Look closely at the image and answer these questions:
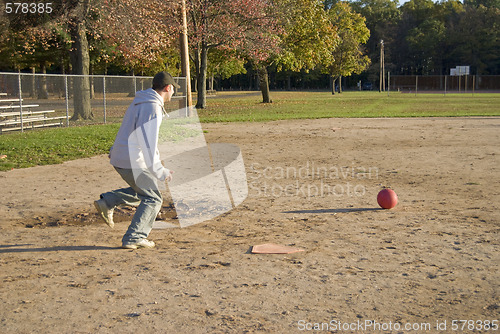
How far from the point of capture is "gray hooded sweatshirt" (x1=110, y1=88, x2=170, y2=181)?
5.29 m

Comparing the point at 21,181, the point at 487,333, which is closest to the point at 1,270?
the point at 487,333

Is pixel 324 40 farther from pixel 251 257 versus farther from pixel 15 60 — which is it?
pixel 251 257

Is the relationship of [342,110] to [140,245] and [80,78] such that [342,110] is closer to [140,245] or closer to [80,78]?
[80,78]

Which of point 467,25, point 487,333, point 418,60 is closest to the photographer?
point 487,333

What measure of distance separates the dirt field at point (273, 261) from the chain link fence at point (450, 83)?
66.9m

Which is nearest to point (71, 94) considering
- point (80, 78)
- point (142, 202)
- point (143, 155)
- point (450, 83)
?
point (80, 78)

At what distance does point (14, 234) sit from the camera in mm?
6340

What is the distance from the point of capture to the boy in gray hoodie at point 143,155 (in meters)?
5.30

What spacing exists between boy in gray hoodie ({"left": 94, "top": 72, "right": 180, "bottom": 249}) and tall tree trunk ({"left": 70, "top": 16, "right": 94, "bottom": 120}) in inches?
724

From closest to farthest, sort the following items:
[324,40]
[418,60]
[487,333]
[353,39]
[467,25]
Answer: [487,333]
[324,40]
[353,39]
[467,25]
[418,60]

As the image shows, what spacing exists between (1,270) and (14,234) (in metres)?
1.40

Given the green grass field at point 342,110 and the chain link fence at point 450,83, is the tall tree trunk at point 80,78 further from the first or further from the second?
the chain link fence at point 450,83

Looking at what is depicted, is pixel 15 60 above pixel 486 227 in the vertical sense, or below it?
above

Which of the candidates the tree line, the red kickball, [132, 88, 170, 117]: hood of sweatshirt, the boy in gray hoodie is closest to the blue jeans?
the boy in gray hoodie
